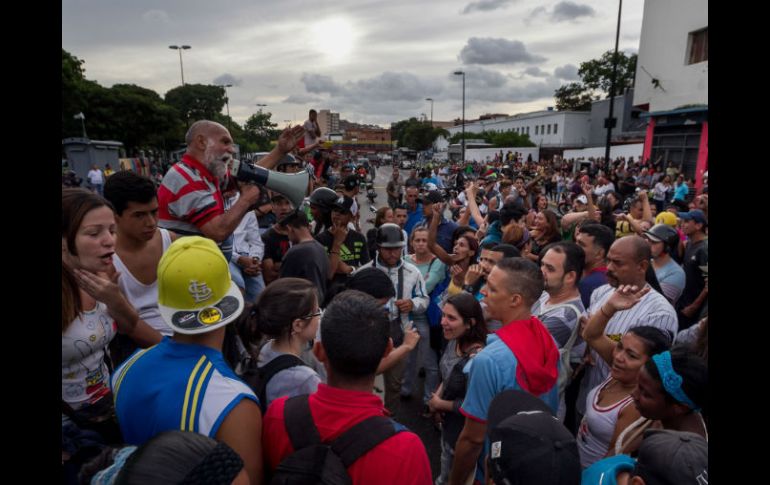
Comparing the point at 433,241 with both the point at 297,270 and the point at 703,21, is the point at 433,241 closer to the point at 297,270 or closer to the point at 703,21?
the point at 297,270

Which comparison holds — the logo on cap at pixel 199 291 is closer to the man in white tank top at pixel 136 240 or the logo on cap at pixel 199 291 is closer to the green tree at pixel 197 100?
the man in white tank top at pixel 136 240

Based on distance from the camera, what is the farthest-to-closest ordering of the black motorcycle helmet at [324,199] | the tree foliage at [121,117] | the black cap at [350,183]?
the tree foliage at [121,117] → the black cap at [350,183] → the black motorcycle helmet at [324,199]

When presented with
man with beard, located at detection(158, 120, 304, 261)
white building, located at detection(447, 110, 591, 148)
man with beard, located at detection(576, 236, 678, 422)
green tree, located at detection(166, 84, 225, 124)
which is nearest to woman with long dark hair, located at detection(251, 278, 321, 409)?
man with beard, located at detection(158, 120, 304, 261)

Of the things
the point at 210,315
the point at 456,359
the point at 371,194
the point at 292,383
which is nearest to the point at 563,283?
the point at 456,359

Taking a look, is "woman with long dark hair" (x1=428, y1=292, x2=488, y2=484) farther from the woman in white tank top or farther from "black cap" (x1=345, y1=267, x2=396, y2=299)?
the woman in white tank top

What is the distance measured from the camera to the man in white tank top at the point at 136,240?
251 centimetres

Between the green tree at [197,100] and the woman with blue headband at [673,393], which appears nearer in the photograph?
the woman with blue headband at [673,393]

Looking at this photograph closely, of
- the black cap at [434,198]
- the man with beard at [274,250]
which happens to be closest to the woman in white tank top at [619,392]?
the man with beard at [274,250]

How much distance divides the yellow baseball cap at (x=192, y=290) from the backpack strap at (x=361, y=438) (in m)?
0.64

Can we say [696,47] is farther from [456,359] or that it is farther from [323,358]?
[323,358]

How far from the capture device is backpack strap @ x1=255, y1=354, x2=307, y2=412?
1952 millimetres

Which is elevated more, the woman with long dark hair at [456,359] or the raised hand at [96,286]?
the raised hand at [96,286]
